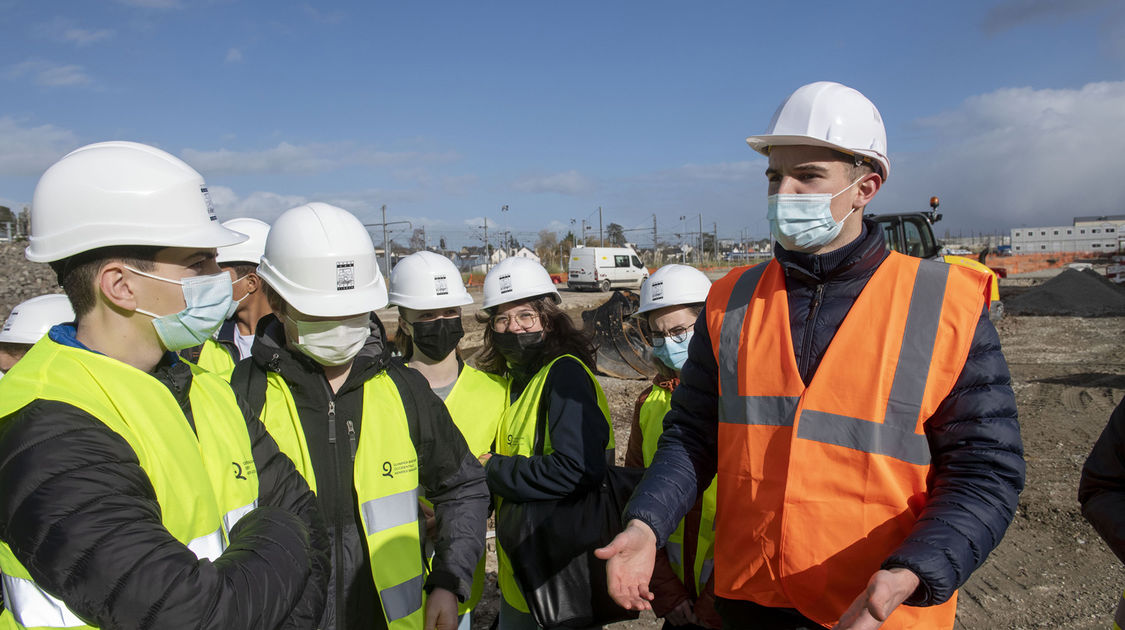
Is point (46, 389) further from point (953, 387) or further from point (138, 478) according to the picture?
point (953, 387)

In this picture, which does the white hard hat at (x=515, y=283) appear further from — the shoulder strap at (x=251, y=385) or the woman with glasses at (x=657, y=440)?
the shoulder strap at (x=251, y=385)

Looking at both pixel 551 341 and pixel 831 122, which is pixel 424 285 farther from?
pixel 831 122

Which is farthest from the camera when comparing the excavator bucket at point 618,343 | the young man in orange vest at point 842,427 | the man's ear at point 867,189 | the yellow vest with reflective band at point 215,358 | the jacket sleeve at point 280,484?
the excavator bucket at point 618,343

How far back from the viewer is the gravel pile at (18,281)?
14.2 m

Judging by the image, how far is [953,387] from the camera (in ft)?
→ 5.63

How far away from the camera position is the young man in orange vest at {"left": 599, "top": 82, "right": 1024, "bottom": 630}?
1651 mm

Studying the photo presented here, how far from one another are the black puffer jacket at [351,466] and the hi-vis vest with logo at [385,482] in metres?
0.03

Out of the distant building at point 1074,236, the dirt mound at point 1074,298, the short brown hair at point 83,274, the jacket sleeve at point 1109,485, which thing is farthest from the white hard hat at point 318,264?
the distant building at point 1074,236

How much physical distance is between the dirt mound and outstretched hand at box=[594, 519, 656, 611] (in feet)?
71.8

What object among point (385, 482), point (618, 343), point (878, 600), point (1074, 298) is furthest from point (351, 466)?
point (1074, 298)

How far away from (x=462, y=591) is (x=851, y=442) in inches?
54.2

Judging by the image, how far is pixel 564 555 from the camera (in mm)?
2740

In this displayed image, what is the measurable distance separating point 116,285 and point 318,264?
783 mm

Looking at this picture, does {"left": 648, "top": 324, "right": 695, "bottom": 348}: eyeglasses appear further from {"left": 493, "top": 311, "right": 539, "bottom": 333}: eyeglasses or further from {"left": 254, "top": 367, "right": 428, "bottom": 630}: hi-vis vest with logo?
{"left": 254, "top": 367, "right": 428, "bottom": 630}: hi-vis vest with logo
